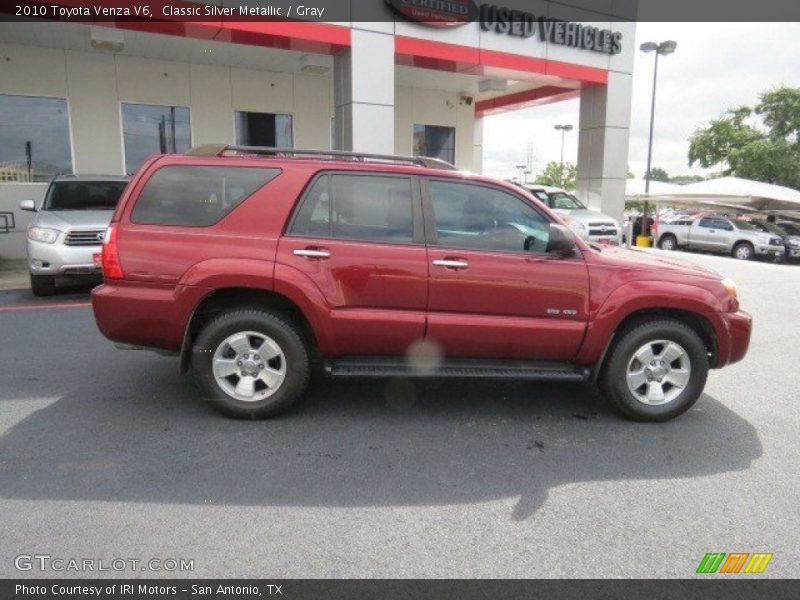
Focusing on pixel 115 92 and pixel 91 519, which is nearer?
pixel 91 519

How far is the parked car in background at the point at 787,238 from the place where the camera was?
21534mm

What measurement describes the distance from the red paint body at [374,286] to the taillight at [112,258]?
0.04 metres

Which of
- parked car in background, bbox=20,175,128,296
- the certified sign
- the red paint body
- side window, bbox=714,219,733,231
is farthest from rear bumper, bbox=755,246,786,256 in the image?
parked car in background, bbox=20,175,128,296

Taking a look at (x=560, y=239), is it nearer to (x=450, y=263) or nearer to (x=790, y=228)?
(x=450, y=263)

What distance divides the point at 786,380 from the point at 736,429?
1657mm

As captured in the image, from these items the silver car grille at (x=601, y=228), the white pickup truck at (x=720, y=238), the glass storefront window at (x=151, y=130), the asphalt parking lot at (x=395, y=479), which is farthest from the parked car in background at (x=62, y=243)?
the white pickup truck at (x=720, y=238)

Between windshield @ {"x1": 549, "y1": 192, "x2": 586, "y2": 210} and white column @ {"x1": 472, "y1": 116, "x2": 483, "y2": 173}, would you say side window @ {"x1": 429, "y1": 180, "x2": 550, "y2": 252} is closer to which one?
windshield @ {"x1": 549, "y1": 192, "x2": 586, "y2": 210}

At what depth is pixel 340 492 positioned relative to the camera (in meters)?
3.36

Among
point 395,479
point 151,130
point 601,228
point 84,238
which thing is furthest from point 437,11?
point 395,479

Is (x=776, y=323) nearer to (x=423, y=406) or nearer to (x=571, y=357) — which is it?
(x=571, y=357)

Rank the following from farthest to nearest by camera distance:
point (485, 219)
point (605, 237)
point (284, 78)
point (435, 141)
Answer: point (435, 141), point (284, 78), point (605, 237), point (485, 219)

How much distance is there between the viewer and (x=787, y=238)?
21.7 metres

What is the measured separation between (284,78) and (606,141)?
8.77m

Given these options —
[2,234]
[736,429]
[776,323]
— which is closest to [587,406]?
[736,429]
